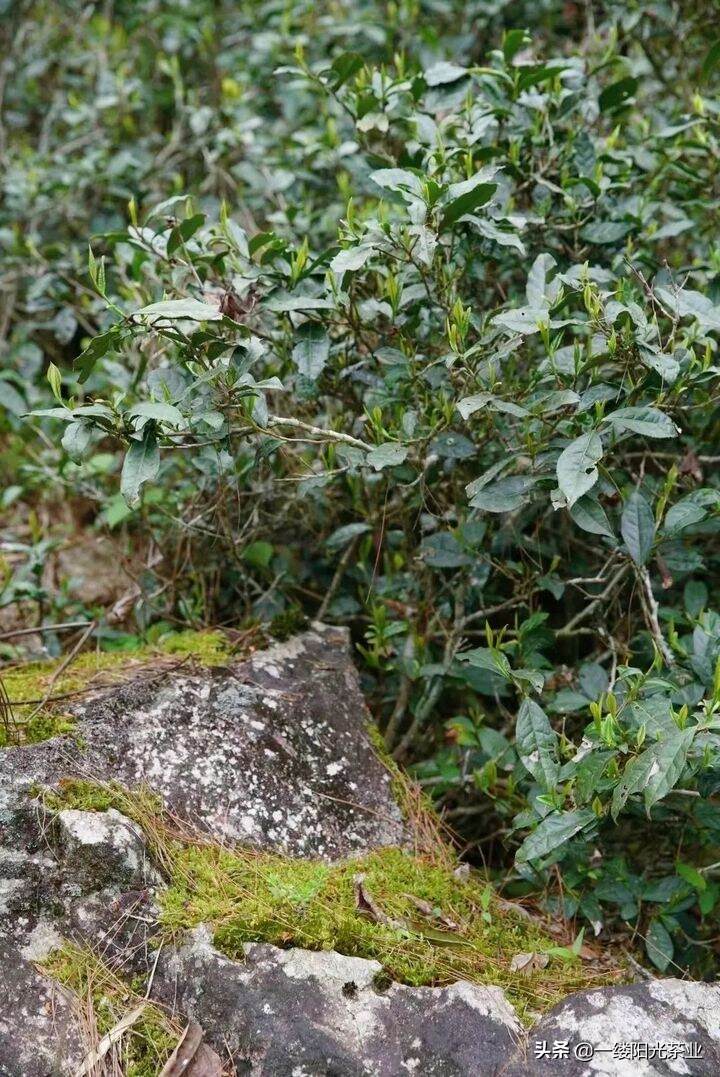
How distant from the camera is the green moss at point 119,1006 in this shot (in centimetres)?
185

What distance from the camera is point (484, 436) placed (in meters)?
2.64

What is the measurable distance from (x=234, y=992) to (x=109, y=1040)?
251 mm

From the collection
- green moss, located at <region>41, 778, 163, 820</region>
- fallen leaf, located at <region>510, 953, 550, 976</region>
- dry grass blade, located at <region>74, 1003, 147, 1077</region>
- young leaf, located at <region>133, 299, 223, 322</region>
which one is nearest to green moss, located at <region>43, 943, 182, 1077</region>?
dry grass blade, located at <region>74, 1003, 147, 1077</region>

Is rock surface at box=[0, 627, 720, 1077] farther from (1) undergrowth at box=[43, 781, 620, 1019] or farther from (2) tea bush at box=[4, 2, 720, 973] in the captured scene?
(2) tea bush at box=[4, 2, 720, 973]

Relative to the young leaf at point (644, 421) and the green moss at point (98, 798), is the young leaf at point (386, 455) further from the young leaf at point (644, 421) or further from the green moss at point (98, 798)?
the green moss at point (98, 798)

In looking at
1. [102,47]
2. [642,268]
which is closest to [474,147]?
[642,268]

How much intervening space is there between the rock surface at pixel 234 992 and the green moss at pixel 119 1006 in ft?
0.08

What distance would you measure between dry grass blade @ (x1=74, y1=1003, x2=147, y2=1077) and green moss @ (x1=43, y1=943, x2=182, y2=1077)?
0.04 feet

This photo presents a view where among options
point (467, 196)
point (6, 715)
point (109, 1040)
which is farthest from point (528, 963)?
point (467, 196)

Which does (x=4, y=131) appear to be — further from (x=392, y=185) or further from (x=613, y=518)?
(x=613, y=518)

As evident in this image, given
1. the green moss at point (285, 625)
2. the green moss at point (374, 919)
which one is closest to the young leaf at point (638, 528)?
the green moss at point (374, 919)

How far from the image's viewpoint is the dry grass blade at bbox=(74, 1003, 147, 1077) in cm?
182

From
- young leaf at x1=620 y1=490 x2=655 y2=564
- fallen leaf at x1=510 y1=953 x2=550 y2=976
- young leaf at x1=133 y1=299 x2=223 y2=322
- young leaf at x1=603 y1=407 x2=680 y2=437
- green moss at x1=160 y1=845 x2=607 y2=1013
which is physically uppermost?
young leaf at x1=133 y1=299 x2=223 y2=322

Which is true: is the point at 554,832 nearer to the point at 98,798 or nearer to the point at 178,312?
the point at 98,798
